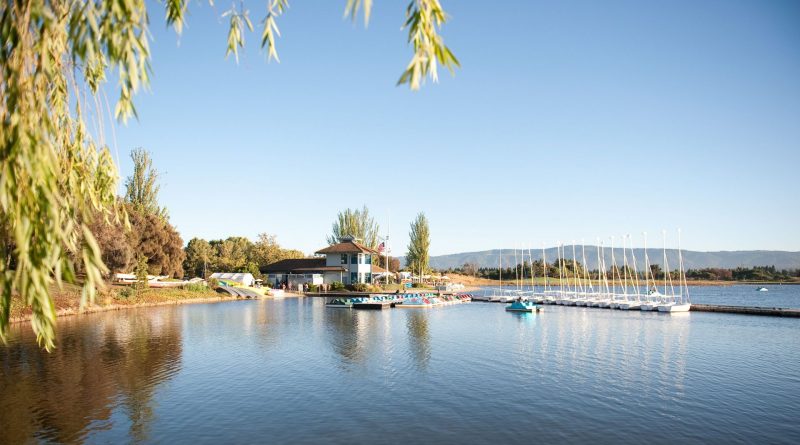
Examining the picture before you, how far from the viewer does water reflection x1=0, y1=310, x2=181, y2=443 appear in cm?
1457

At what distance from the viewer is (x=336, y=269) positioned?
7938 centimetres

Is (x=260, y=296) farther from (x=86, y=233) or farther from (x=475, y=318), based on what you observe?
→ (x=86, y=233)

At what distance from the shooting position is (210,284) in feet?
239

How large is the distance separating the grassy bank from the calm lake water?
154 inches

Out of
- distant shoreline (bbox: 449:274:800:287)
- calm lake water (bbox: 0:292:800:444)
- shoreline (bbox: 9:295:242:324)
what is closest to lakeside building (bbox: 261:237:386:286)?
shoreline (bbox: 9:295:242:324)

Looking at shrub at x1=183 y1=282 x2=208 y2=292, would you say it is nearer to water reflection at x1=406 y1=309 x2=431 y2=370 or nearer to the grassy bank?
the grassy bank

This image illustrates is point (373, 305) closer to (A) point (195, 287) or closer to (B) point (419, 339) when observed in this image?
(B) point (419, 339)

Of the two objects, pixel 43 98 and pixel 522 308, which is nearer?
pixel 43 98

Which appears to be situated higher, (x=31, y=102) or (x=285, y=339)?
(x=31, y=102)

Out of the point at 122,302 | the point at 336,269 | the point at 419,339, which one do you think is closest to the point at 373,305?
the point at 419,339

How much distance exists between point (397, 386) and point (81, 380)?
12618mm

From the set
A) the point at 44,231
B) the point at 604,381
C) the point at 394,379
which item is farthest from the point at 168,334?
the point at 44,231

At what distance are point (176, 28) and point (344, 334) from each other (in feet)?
99.0

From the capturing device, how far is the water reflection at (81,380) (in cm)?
1457
